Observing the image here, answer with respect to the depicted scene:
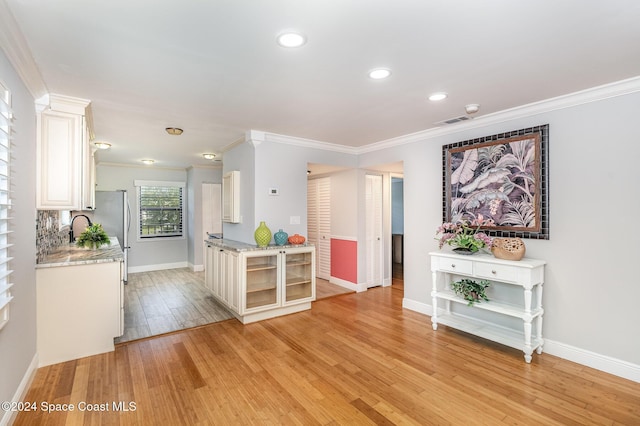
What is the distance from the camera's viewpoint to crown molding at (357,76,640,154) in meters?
2.59

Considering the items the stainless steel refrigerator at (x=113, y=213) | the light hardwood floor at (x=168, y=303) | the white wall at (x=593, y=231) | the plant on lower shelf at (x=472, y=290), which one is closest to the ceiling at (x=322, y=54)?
the white wall at (x=593, y=231)

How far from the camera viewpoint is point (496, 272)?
305cm

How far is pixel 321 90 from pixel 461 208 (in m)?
2.18

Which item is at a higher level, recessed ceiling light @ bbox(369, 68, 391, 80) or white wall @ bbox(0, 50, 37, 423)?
recessed ceiling light @ bbox(369, 68, 391, 80)

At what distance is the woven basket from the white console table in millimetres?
66

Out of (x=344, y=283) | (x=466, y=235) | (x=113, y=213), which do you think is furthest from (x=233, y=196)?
(x=466, y=235)

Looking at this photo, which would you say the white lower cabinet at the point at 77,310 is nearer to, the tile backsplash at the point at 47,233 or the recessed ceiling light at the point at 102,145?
the tile backsplash at the point at 47,233

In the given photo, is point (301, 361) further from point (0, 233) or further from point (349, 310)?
point (0, 233)

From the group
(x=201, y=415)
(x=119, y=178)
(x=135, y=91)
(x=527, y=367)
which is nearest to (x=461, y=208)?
(x=527, y=367)

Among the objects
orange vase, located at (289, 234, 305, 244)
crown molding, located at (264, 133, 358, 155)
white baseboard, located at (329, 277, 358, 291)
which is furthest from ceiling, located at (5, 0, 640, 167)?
white baseboard, located at (329, 277, 358, 291)

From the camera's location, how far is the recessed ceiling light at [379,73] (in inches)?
91.7

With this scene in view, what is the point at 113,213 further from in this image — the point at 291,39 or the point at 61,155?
the point at 291,39

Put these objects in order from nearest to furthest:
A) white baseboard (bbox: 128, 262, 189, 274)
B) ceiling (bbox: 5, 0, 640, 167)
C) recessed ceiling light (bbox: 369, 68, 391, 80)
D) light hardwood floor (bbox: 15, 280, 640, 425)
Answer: ceiling (bbox: 5, 0, 640, 167) < light hardwood floor (bbox: 15, 280, 640, 425) < recessed ceiling light (bbox: 369, 68, 391, 80) < white baseboard (bbox: 128, 262, 189, 274)

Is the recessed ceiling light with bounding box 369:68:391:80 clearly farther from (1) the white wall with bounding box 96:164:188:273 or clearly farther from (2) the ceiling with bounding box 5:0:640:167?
(1) the white wall with bounding box 96:164:188:273
